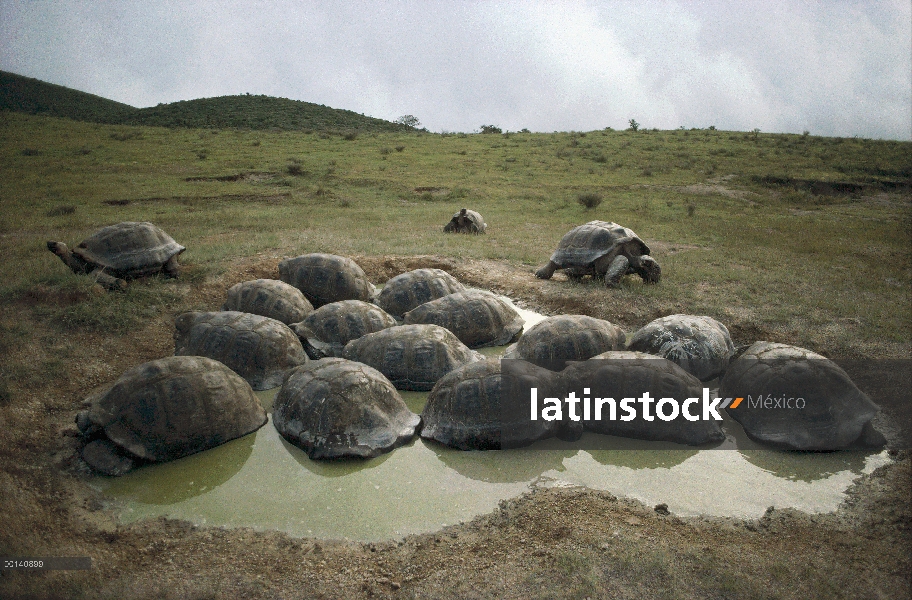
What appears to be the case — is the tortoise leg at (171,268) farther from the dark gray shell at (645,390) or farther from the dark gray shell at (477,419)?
the dark gray shell at (645,390)

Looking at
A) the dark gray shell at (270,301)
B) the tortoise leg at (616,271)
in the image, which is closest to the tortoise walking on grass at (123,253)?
the dark gray shell at (270,301)

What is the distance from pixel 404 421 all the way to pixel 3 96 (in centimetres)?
6388

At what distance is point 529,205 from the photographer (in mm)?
20562

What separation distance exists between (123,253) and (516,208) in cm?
1319

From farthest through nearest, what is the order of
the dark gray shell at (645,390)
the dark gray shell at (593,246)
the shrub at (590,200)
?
the shrub at (590,200) → the dark gray shell at (593,246) → the dark gray shell at (645,390)

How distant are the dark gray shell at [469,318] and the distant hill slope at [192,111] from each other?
139 feet

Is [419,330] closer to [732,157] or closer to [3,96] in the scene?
[732,157]

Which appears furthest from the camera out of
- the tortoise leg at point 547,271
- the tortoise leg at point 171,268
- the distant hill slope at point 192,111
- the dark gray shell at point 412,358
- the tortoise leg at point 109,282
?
the distant hill slope at point 192,111

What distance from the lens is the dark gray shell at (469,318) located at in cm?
821

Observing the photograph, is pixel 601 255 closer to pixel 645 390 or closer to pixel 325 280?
pixel 325 280

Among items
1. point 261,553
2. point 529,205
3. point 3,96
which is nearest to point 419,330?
point 261,553

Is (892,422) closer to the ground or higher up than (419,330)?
closer to the ground

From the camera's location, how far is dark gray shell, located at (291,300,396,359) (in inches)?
306

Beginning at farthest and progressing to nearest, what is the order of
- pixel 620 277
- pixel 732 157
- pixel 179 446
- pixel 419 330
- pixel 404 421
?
pixel 732 157 → pixel 620 277 → pixel 419 330 → pixel 404 421 → pixel 179 446
